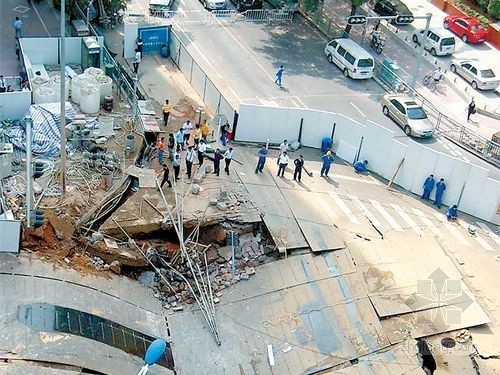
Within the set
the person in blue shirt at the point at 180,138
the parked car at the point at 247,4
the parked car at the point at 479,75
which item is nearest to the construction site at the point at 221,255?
the person in blue shirt at the point at 180,138

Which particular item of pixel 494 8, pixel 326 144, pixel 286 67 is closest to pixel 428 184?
pixel 326 144

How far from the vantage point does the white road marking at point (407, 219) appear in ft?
114

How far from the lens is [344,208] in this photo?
35.5 meters

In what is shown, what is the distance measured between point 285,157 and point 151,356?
14267mm

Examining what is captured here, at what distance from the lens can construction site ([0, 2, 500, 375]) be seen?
91.8ft

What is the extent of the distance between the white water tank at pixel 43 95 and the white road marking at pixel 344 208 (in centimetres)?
1357

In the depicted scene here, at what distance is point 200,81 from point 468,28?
65.6 ft

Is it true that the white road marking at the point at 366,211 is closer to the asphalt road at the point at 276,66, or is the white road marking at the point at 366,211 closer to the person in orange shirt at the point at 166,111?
the asphalt road at the point at 276,66

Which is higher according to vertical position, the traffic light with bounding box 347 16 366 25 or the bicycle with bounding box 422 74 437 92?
the traffic light with bounding box 347 16 366 25

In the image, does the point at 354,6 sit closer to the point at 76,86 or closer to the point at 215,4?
the point at 215,4

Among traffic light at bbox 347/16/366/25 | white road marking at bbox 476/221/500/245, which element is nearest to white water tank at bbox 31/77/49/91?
traffic light at bbox 347/16/366/25

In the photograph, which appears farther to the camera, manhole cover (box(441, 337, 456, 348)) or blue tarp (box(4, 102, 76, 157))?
blue tarp (box(4, 102, 76, 157))

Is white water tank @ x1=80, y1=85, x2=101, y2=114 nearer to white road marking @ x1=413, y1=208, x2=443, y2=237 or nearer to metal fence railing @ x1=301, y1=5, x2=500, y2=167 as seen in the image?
white road marking @ x1=413, y1=208, x2=443, y2=237

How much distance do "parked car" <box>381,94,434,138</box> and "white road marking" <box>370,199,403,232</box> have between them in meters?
6.28
